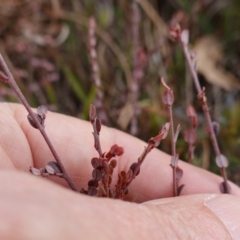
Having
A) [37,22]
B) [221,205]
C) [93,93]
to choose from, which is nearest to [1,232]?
[221,205]

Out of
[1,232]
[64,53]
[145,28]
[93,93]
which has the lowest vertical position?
[1,232]

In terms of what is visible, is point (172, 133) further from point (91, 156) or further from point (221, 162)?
point (91, 156)

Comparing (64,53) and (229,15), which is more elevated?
(229,15)

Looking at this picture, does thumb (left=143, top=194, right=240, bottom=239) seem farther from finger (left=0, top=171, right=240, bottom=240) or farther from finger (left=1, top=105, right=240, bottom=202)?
finger (left=1, top=105, right=240, bottom=202)

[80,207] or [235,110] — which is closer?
[80,207]

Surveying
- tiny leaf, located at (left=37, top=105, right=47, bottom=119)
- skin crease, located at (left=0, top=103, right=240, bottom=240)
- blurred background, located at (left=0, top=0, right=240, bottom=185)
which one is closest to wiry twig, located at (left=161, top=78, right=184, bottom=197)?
skin crease, located at (left=0, top=103, right=240, bottom=240)

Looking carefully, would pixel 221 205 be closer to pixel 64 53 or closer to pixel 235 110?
pixel 235 110

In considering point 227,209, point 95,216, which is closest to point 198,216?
point 227,209
